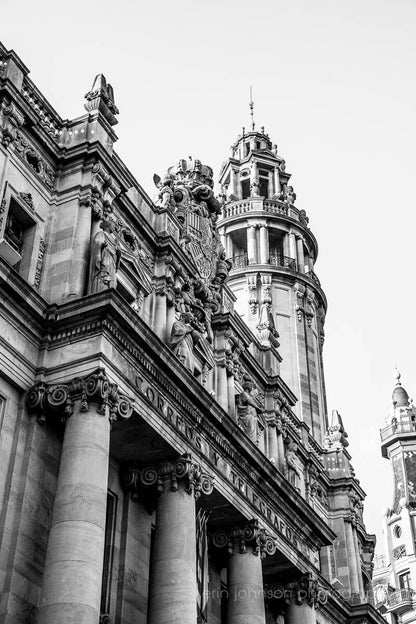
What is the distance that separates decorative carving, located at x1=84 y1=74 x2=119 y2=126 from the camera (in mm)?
26641

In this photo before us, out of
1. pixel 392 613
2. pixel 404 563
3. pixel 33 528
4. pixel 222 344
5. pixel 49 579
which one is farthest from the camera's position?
pixel 404 563

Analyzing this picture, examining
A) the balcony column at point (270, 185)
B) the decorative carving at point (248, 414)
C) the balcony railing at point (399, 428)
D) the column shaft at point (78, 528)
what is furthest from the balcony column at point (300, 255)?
the balcony railing at point (399, 428)

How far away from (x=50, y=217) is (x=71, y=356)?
474 cm

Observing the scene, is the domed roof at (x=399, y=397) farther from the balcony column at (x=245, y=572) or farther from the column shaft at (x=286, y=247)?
the balcony column at (x=245, y=572)

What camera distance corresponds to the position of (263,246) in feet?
174

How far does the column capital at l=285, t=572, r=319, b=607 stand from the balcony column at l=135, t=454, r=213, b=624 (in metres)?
6.57

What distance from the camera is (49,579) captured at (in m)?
17.1

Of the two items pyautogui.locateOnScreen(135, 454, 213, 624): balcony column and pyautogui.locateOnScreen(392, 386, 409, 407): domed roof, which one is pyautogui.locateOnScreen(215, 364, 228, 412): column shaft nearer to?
pyautogui.locateOnScreen(135, 454, 213, 624): balcony column

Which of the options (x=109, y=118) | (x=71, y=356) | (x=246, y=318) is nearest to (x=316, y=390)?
(x=246, y=318)

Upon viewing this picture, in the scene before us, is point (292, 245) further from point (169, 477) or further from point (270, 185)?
point (169, 477)

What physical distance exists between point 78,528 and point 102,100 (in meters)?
13.5

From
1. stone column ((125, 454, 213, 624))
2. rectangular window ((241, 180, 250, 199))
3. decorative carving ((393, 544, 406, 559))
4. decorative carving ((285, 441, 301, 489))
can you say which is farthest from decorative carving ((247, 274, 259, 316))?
decorative carving ((393, 544, 406, 559))

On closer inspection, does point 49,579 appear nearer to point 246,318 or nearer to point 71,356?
point 71,356

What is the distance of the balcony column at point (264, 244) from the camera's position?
52044 millimetres
